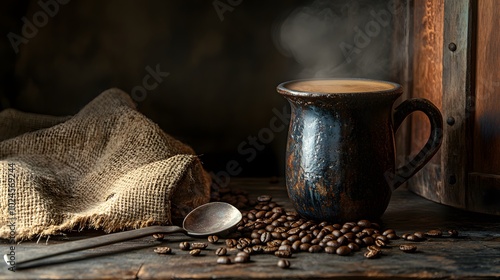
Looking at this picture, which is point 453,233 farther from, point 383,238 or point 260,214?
point 260,214

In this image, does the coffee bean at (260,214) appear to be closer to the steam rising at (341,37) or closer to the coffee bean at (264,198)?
the coffee bean at (264,198)

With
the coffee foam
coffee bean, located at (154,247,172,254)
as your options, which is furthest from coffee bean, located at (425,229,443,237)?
coffee bean, located at (154,247,172,254)

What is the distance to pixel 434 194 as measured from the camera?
65.3 inches

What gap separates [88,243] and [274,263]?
0.35m

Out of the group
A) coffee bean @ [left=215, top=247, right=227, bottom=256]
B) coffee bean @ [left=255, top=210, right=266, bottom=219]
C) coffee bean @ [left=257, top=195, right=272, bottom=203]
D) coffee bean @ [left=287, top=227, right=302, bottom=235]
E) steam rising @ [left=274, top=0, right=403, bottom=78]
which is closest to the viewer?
coffee bean @ [left=215, top=247, right=227, bottom=256]

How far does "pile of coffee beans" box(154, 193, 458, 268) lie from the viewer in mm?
1301

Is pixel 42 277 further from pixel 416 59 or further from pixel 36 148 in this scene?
pixel 416 59

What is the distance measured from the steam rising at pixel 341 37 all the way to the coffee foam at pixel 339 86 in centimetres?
32

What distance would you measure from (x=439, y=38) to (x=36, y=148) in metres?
1.01

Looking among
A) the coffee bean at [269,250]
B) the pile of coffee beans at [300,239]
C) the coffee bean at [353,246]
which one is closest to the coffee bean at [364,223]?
the pile of coffee beans at [300,239]

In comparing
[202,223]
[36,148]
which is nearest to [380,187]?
[202,223]

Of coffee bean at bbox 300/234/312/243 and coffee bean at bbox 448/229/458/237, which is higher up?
coffee bean at bbox 300/234/312/243

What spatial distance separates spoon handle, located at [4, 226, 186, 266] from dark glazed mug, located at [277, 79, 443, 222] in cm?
30

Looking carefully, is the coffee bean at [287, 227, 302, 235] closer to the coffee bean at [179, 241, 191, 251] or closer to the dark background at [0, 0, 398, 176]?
the coffee bean at [179, 241, 191, 251]
